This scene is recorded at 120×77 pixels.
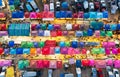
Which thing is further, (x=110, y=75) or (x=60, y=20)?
(x=60, y=20)

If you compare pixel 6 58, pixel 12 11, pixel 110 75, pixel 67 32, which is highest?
pixel 12 11

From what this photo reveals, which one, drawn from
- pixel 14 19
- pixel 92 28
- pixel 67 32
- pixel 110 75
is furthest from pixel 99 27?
pixel 14 19

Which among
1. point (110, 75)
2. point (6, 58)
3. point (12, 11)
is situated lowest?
point (110, 75)

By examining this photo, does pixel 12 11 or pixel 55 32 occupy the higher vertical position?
pixel 12 11

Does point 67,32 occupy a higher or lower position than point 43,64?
higher

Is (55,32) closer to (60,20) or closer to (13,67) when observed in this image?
(60,20)

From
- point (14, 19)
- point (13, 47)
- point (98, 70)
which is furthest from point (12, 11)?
point (98, 70)

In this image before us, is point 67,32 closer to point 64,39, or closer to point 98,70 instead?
point 64,39

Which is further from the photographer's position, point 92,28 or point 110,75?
point 92,28
